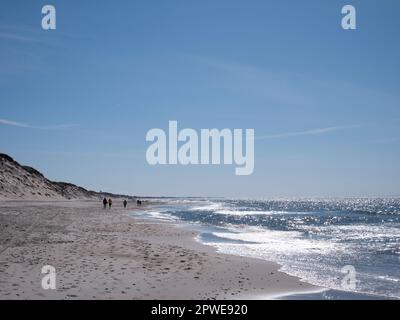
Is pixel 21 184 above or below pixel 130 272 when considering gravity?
above

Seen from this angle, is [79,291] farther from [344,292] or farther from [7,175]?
[7,175]

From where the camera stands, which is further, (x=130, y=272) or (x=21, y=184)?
(x=21, y=184)

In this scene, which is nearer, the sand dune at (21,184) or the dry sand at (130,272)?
the dry sand at (130,272)

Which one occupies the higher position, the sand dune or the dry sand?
the sand dune

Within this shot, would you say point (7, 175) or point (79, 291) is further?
point (7, 175)

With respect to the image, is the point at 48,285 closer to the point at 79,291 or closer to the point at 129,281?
the point at 79,291

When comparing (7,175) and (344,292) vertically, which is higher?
(7,175)

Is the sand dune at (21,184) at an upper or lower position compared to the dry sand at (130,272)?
upper

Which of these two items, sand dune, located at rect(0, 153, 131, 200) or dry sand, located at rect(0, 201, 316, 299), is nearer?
dry sand, located at rect(0, 201, 316, 299)
